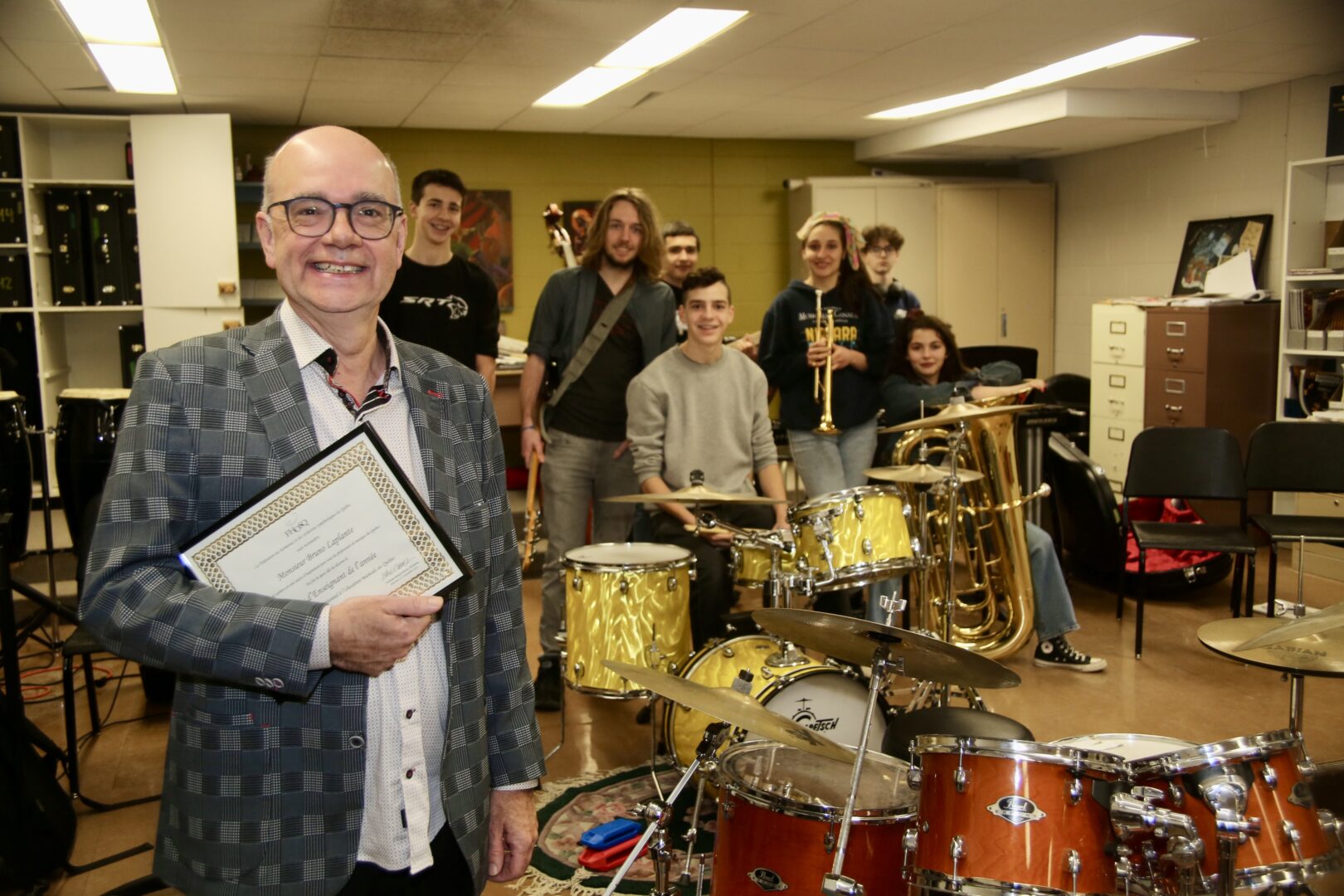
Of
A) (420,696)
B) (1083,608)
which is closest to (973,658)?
(420,696)

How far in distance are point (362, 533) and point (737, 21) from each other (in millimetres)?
4021

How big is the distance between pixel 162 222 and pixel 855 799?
19.7 ft

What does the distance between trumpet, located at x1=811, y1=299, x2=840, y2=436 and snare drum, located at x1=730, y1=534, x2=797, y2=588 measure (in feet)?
2.76

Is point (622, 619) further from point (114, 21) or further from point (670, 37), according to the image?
point (114, 21)

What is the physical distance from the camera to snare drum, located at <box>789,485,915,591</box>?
124 inches

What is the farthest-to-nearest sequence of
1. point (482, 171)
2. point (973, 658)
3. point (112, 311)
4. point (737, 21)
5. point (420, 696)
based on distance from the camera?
point (482, 171) → point (112, 311) → point (737, 21) → point (973, 658) → point (420, 696)

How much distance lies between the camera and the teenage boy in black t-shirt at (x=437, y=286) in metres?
3.65

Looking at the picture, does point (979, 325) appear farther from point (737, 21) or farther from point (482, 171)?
point (737, 21)

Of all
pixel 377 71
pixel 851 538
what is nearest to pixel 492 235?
pixel 377 71

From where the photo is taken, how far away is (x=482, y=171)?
7.85 m

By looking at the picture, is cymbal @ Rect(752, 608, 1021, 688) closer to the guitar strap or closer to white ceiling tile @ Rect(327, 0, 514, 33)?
the guitar strap

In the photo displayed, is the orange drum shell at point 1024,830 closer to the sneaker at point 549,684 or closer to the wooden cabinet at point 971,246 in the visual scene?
the sneaker at point 549,684

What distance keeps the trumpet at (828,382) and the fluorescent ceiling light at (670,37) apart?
133cm

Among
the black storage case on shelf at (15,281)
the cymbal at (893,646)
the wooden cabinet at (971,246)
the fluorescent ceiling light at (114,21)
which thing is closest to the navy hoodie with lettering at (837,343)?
the cymbal at (893,646)
